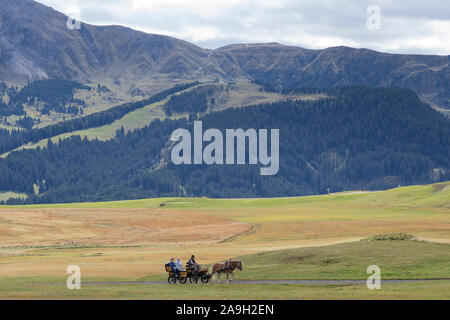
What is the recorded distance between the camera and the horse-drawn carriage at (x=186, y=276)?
61.5 metres

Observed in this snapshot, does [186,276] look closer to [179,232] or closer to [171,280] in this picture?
[171,280]

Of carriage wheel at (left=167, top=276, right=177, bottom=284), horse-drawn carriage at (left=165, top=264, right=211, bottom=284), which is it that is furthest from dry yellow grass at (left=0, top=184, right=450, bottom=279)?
horse-drawn carriage at (left=165, top=264, right=211, bottom=284)

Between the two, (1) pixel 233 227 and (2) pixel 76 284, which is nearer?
(2) pixel 76 284

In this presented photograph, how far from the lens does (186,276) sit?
202 feet

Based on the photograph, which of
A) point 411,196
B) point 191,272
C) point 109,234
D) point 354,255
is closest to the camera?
point 191,272

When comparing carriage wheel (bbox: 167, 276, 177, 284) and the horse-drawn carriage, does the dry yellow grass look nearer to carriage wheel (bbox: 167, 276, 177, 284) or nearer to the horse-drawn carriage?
carriage wheel (bbox: 167, 276, 177, 284)

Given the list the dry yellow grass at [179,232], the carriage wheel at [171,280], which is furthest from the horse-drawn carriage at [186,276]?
the dry yellow grass at [179,232]

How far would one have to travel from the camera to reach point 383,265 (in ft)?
212

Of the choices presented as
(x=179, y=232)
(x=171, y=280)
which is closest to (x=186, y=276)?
(x=171, y=280)

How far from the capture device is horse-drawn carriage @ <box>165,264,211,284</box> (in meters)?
61.5

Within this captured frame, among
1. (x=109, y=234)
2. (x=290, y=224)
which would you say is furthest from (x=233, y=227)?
(x=109, y=234)
